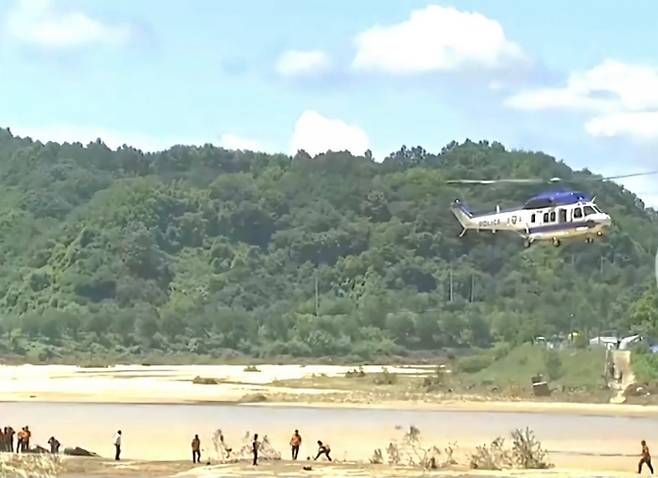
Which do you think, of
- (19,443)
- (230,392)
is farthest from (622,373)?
(19,443)

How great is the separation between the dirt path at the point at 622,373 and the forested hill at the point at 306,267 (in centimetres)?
2359

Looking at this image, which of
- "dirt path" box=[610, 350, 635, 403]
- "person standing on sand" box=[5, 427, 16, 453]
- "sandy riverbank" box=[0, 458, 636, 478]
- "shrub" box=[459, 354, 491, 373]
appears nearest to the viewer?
"sandy riverbank" box=[0, 458, 636, 478]

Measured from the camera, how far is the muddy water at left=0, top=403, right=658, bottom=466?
163ft

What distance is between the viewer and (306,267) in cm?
16350

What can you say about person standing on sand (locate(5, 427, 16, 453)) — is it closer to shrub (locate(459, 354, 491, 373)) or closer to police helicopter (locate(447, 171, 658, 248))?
police helicopter (locate(447, 171, 658, 248))

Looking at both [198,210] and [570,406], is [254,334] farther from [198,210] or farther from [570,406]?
[570,406]

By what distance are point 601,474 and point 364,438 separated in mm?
14498

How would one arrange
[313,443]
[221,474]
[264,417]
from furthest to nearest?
1. [264,417]
2. [313,443]
3. [221,474]

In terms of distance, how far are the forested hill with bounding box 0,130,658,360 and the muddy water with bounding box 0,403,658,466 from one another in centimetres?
3979

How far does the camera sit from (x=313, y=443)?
1998 inches

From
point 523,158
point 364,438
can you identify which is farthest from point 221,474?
point 523,158

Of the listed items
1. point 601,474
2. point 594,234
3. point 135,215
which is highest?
point 135,215

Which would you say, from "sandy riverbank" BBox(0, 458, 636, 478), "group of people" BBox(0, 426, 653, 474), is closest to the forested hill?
"group of people" BBox(0, 426, 653, 474)

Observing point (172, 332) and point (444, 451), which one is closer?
point (444, 451)
